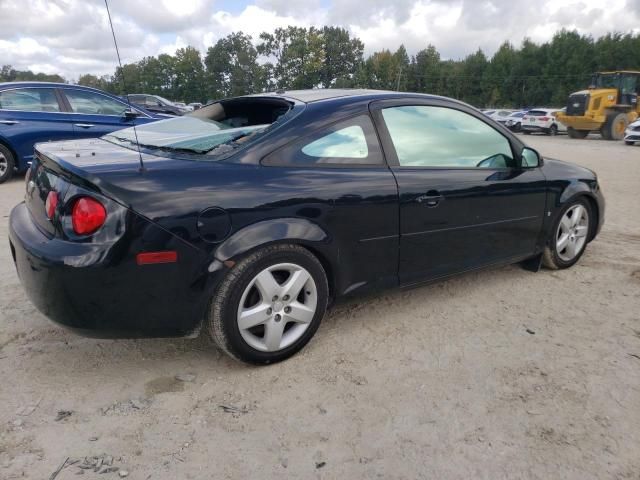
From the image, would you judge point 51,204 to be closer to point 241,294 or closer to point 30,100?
point 241,294

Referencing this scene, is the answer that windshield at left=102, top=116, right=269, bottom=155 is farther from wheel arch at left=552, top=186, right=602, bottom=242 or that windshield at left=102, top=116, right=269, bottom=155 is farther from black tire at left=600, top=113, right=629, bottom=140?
black tire at left=600, top=113, right=629, bottom=140

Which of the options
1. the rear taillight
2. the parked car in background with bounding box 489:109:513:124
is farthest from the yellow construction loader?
the rear taillight

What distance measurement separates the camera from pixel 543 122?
2573cm

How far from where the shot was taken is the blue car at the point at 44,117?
24.0ft

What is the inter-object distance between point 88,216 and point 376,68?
61.9 m

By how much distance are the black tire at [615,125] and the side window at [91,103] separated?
2016 cm

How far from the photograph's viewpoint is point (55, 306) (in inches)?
86.7

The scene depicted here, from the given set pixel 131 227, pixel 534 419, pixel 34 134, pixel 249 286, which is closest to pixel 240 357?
pixel 249 286

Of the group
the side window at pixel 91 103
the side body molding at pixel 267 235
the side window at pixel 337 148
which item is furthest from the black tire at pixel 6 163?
the side body molding at pixel 267 235

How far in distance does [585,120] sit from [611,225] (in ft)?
59.1

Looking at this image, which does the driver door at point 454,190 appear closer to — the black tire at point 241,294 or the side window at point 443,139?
the side window at point 443,139

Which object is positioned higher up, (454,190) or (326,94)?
(326,94)

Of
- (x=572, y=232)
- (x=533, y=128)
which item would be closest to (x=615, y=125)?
(x=533, y=128)

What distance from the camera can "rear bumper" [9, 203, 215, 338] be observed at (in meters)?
2.12
